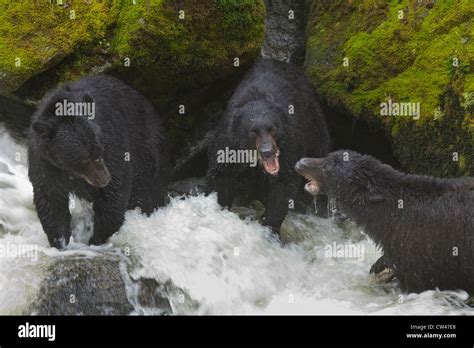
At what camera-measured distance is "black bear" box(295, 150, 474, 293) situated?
8.99 meters

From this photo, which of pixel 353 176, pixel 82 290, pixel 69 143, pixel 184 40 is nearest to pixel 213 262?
pixel 82 290

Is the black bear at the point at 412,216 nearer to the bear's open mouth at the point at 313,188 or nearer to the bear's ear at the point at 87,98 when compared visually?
the bear's open mouth at the point at 313,188

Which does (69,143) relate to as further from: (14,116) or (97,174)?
(14,116)

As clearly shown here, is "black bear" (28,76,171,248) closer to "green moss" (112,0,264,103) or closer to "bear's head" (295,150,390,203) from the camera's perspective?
"green moss" (112,0,264,103)

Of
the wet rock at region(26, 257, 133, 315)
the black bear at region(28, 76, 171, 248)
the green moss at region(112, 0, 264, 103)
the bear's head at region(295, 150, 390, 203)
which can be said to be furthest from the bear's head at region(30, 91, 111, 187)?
the bear's head at region(295, 150, 390, 203)

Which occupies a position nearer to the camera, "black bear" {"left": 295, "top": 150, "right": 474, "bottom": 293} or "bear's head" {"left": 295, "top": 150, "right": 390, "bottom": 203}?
"black bear" {"left": 295, "top": 150, "right": 474, "bottom": 293}

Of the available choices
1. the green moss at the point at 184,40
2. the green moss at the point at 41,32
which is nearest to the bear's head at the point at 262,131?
the green moss at the point at 184,40

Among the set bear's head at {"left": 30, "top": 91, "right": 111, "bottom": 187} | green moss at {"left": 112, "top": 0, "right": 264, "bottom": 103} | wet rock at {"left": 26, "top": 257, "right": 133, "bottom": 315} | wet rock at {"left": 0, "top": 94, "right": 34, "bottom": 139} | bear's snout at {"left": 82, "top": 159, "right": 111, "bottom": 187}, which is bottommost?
wet rock at {"left": 26, "top": 257, "right": 133, "bottom": 315}

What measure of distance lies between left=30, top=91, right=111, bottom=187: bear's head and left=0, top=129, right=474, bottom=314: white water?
39.9 inches

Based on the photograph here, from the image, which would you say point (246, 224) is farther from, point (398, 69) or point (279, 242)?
point (398, 69)

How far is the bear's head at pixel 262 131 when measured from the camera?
10328 mm

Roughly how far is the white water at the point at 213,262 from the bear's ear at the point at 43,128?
1.36 metres

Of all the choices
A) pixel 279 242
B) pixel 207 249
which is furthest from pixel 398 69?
pixel 207 249

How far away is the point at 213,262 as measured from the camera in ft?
31.8
